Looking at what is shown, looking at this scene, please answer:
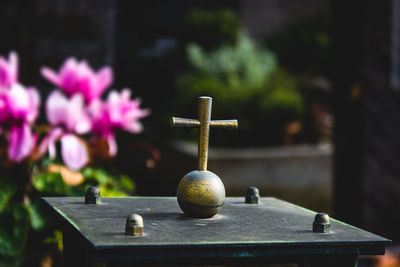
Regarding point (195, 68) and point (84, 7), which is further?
point (195, 68)

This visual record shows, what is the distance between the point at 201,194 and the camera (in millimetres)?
1333

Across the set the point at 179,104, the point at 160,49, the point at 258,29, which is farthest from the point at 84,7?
the point at 258,29

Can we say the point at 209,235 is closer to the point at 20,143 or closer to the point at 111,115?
the point at 20,143

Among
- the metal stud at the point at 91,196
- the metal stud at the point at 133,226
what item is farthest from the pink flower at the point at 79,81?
the metal stud at the point at 133,226

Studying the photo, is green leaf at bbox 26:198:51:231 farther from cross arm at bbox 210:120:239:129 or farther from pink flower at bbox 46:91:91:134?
cross arm at bbox 210:120:239:129

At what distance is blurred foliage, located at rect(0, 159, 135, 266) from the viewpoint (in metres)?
2.06

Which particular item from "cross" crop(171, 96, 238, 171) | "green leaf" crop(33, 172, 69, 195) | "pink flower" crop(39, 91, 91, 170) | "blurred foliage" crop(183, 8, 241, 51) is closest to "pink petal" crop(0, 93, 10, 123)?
"pink flower" crop(39, 91, 91, 170)

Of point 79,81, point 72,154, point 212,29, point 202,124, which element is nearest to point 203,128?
point 202,124

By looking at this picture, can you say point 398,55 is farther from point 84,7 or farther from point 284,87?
point 284,87

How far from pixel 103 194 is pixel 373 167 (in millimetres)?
2907

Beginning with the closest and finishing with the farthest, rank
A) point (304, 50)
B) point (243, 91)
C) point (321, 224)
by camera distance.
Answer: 1. point (321, 224)
2. point (243, 91)
3. point (304, 50)

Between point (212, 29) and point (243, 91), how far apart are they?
2305 mm

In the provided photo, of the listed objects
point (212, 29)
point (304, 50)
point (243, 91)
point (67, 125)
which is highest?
point (212, 29)

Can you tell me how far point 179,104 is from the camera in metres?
9.38
